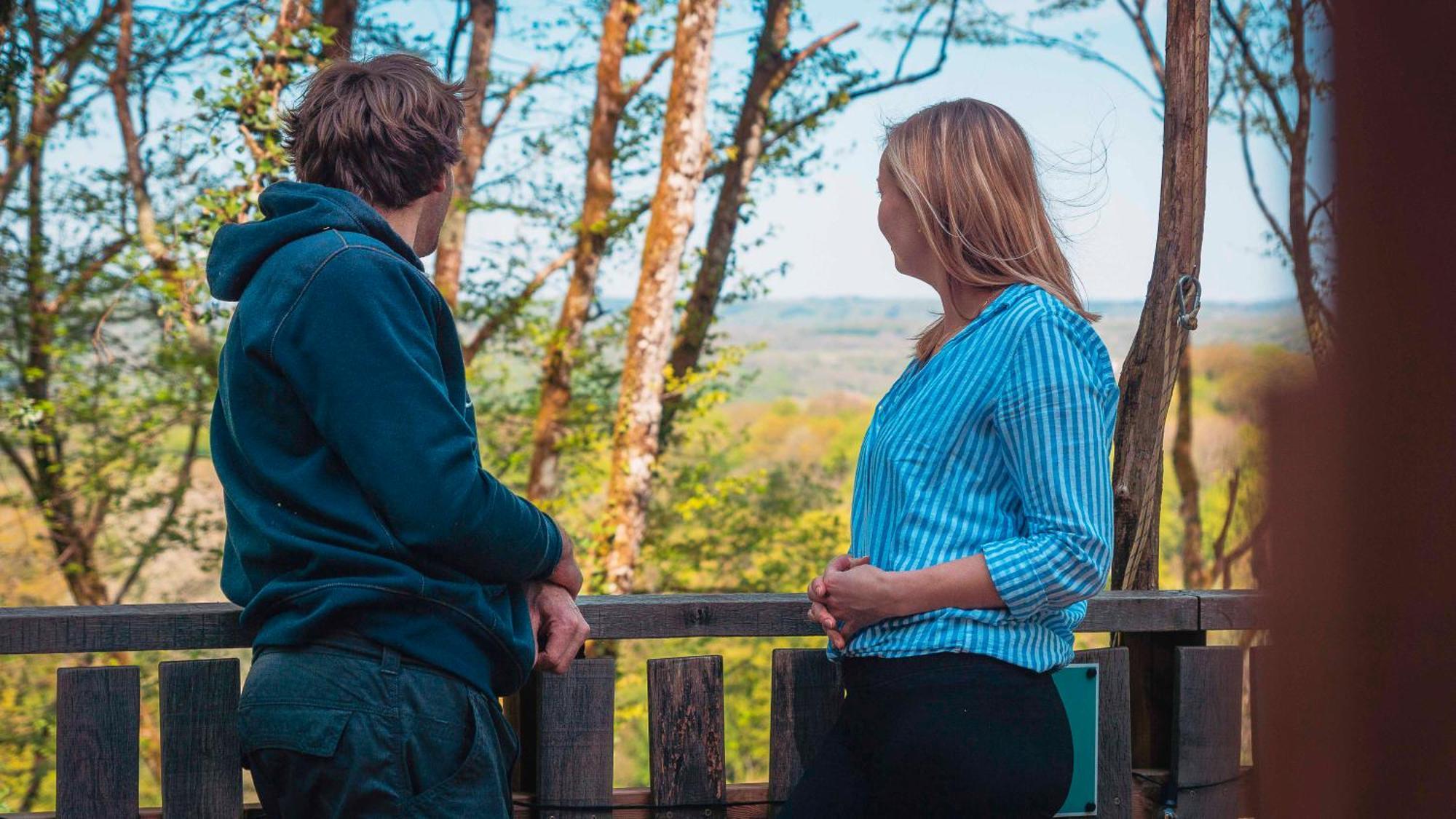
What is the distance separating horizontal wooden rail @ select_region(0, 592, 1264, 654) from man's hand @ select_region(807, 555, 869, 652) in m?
0.37

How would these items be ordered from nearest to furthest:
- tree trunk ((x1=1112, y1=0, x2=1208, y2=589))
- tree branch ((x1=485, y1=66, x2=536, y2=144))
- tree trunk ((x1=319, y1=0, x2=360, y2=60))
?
tree trunk ((x1=1112, y1=0, x2=1208, y2=589)), tree trunk ((x1=319, y1=0, x2=360, y2=60)), tree branch ((x1=485, y1=66, x2=536, y2=144))

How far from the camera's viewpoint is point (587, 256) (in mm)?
10453

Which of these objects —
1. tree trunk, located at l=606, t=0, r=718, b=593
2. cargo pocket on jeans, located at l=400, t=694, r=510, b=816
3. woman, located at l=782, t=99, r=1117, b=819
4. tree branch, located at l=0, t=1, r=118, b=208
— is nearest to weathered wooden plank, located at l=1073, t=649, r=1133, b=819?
woman, located at l=782, t=99, r=1117, b=819

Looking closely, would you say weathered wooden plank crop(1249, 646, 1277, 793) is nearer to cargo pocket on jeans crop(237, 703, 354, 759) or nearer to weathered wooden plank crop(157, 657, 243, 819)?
cargo pocket on jeans crop(237, 703, 354, 759)

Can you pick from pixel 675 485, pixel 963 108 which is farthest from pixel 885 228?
pixel 675 485

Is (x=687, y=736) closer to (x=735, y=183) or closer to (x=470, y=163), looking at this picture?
(x=735, y=183)

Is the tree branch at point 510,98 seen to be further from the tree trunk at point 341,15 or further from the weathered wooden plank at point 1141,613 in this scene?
the weathered wooden plank at point 1141,613

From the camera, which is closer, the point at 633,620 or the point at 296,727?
the point at 296,727

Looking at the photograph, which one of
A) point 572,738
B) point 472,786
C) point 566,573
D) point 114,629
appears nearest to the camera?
point 472,786

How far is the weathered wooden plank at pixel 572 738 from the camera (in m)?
2.00

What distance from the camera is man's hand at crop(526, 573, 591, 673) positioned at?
5.59 feet

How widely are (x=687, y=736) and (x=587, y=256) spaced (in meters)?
8.71

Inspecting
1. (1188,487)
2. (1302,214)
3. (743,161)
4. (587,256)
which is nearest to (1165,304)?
(1302,214)

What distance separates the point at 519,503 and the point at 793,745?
84 cm
